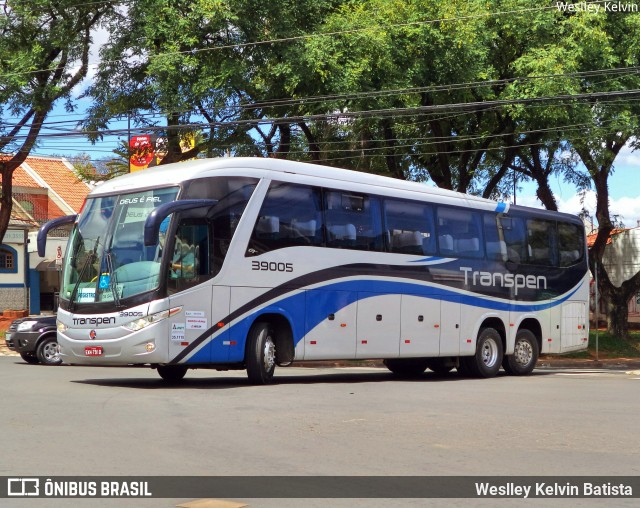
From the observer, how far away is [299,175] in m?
17.5

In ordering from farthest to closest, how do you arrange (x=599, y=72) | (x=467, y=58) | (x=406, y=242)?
(x=467, y=58)
(x=599, y=72)
(x=406, y=242)

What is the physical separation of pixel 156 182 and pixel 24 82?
49.5 feet

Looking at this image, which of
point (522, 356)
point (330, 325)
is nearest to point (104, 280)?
point (330, 325)

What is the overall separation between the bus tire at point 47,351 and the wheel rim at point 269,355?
8.40 metres

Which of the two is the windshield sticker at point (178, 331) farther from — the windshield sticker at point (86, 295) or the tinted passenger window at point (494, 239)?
the tinted passenger window at point (494, 239)

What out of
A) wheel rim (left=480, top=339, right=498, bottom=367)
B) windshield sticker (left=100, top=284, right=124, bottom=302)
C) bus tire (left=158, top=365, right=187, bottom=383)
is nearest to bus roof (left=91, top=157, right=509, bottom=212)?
windshield sticker (left=100, top=284, right=124, bottom=302)

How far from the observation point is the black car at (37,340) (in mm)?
23344

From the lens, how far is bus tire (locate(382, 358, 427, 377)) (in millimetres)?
21964

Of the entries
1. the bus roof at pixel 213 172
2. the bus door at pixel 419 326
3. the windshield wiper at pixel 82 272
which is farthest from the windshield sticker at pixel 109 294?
the bus door at pixel 419 326

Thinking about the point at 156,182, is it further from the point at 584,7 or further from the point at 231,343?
the point at 584,7

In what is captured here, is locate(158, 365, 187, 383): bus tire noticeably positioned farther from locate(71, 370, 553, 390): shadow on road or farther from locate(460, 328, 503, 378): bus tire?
locate(460, 328, 503, 378): bus tire

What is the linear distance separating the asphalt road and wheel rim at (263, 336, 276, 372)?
630mm

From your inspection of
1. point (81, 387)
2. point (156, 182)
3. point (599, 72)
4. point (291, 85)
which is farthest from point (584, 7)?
point (81, 387)

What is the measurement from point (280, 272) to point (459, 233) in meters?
5.57
